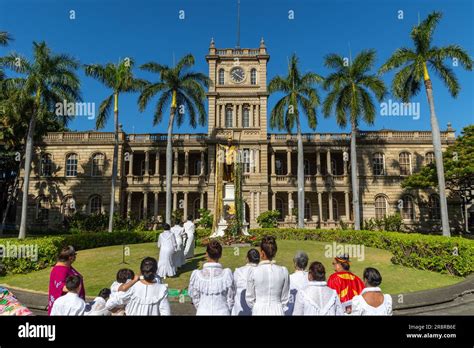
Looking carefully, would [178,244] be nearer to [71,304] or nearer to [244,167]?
[71,304]

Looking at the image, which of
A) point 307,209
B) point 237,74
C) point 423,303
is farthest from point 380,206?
point 423,303

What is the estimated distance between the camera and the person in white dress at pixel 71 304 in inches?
150

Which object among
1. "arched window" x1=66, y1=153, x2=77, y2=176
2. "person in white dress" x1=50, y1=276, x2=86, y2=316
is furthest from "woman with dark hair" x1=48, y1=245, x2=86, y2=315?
"arched window" x1=66, y1=153, x2=77, y2=176

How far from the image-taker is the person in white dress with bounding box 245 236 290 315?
13.4 feet

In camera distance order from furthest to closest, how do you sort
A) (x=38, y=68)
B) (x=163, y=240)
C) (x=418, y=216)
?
(x=418, y=216) → (x=38, y=68) → (x=163, y=240)

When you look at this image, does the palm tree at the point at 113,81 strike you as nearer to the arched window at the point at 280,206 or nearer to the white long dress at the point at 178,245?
the white long dress at the point at 178,245

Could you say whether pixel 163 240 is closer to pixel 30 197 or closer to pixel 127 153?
pixel 127 153

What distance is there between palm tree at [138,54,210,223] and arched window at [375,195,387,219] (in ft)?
61.4

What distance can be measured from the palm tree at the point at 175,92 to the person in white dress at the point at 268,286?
799 inches

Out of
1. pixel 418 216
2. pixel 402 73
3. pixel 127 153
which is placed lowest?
pixel 418 216

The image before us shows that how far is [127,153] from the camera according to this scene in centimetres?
3209

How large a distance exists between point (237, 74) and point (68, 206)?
21596mm

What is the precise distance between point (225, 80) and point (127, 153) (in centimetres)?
1261

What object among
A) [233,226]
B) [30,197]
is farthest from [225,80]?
[30,197]
